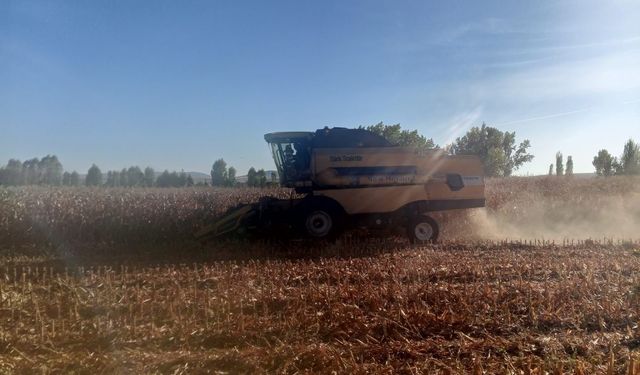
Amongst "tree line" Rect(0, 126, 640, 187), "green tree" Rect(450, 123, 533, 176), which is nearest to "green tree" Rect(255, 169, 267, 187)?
"tree line" Rect(0, 126, 640, 187)

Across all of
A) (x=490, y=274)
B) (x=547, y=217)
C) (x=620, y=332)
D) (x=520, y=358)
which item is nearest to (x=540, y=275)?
(x=490, y=274)

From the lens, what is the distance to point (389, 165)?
393 inches

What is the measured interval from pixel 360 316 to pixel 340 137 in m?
6.05

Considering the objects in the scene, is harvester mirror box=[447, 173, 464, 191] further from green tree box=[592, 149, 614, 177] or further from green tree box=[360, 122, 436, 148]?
green tree box=[592, 149, 614, 177]

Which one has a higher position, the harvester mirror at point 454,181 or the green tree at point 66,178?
the green tree at point 66,178

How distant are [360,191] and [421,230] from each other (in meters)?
1.61

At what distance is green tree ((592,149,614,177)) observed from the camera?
45688mm

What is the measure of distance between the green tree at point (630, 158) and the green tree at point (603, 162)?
1.06 metres

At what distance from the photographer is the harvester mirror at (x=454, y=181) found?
10.2 m

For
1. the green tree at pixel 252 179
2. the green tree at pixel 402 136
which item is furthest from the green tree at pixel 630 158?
the green tree at pixel 252 179

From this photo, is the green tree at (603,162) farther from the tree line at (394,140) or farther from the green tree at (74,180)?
the green tree at (74,180)

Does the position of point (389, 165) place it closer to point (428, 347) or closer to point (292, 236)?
point (292, 236)

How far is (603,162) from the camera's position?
158 ft

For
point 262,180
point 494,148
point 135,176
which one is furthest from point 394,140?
point 494,148
